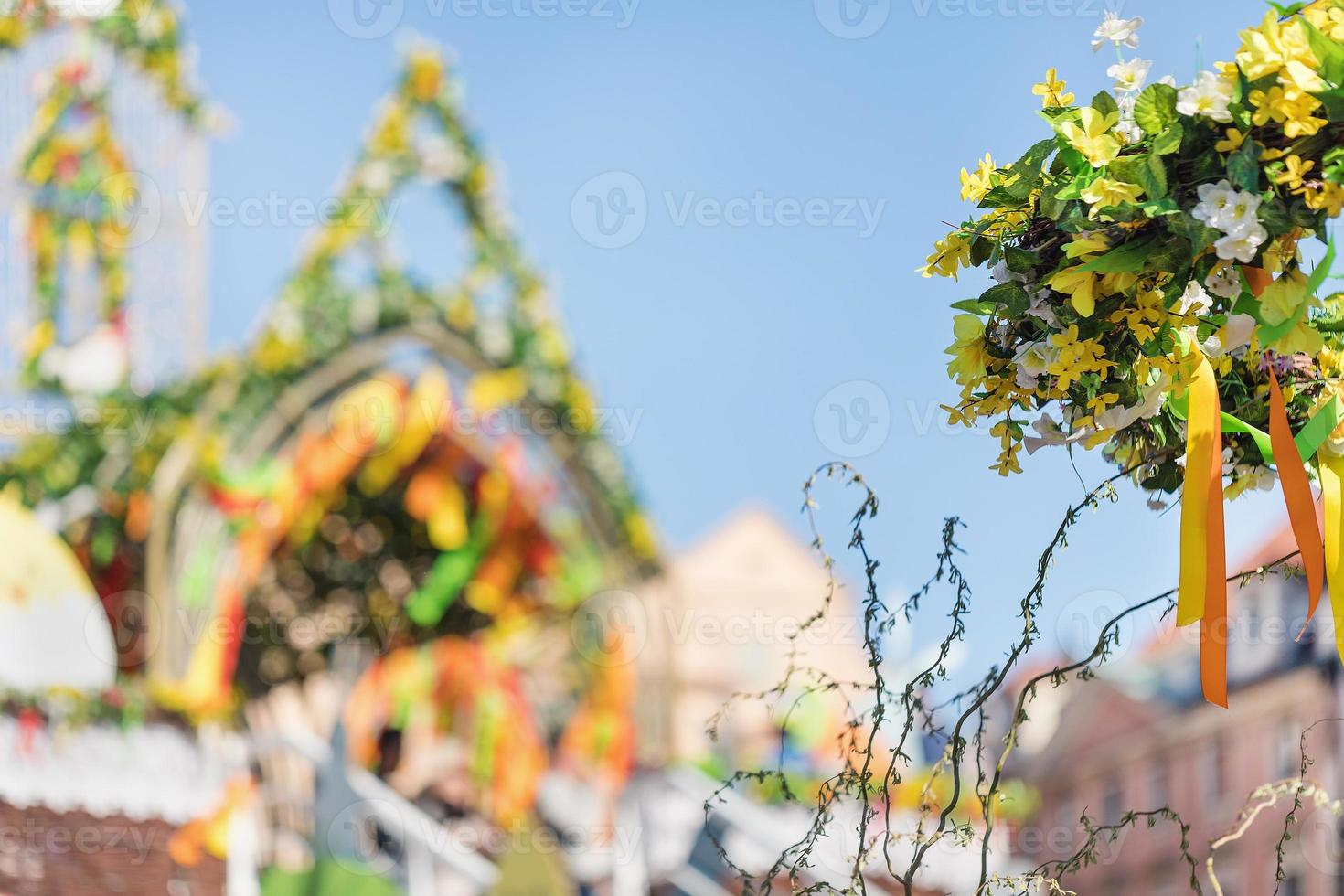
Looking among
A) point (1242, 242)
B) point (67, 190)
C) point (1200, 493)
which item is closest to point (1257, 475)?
point (1200, 493)

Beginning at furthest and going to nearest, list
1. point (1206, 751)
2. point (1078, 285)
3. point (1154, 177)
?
point (1206, 751) → point (1078, 285) → point (1154, 177)

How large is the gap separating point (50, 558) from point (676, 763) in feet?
9.25

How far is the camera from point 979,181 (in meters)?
1.85

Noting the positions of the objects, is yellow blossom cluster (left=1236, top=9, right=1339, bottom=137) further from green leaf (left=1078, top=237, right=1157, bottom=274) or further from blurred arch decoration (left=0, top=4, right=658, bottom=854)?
blurred arch decoration (left=0, top=4, right=658, bottom=854)

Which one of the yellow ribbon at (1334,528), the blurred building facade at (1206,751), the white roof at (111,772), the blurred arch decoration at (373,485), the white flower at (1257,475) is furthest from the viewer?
the blurred building facade at (1206,751)

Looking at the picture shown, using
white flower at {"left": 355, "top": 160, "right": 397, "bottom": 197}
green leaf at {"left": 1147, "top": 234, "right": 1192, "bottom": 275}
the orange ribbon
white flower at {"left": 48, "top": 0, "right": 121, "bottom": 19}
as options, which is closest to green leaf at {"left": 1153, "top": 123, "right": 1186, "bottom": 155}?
green leaf at {"left": 1147, "top": 234, "right": 1192, "bottom": 275}

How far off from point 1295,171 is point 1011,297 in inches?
15.3

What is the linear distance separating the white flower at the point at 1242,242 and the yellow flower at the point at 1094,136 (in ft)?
0.57

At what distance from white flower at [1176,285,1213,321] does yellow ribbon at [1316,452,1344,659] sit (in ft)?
1.05

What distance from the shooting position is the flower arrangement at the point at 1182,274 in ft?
A: 5.25

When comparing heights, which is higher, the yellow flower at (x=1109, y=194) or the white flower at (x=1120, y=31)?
the white flower at (x=1120, y=31)

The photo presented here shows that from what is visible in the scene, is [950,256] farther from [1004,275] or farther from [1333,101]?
[1333,101]

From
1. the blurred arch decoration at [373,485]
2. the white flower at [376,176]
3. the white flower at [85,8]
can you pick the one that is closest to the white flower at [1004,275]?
the blurred arch decoration at [373,485]

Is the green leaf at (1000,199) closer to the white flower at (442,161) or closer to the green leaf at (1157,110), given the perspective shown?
the green leaf at (1157,110)
